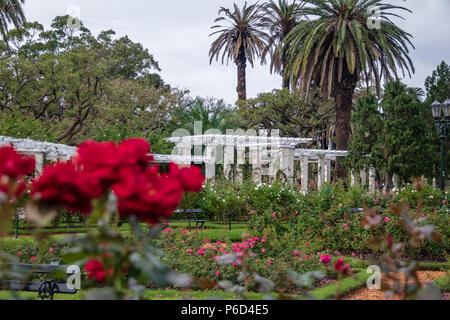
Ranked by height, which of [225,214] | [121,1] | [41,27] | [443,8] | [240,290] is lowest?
[225,214]

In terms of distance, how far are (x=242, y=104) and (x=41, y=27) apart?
11623 millimetres

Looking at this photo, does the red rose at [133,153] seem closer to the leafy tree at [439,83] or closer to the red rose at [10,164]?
the red rose at [10,164]

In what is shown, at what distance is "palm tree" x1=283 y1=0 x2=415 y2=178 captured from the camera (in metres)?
16.3

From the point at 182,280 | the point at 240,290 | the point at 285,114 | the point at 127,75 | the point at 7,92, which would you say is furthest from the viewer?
the point at 127,75

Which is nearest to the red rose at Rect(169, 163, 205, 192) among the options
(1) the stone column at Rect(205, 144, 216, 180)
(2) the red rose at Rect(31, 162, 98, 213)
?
(2) the red rose at Rect(31, 162, 98, 213)

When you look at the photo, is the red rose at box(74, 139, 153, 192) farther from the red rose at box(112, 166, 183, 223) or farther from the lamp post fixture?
the lamp post fixture

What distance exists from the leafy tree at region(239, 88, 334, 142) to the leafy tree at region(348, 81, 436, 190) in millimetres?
7926

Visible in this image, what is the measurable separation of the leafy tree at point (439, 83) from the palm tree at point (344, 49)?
7824mm

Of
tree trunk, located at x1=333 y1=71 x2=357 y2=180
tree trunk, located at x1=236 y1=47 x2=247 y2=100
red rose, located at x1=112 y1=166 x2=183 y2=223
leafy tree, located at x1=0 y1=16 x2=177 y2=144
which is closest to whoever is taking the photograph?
red rose, located at x1=112 y1=166 x2=183 y2=223

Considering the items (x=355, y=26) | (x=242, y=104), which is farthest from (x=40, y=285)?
(x=242, y=104)

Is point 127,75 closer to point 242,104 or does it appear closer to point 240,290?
point 242,104

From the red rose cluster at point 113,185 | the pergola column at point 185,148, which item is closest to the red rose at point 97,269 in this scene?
the red rose cluster at point 113,185

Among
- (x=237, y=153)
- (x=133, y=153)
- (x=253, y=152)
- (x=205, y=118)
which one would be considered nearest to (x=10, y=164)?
(x=133, y=153)

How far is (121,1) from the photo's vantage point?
17.3 meters
